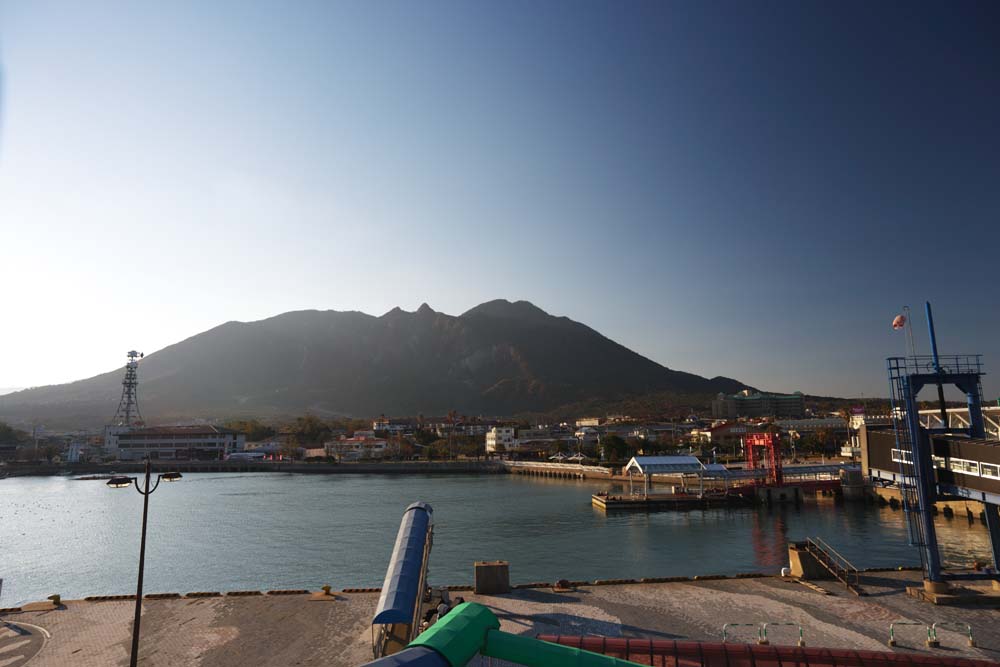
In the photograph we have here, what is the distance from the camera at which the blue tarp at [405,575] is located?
1201cm

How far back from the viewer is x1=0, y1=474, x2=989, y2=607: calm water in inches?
1284

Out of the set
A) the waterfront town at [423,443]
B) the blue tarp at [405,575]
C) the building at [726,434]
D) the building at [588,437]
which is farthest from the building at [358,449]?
the blue tarp at [405,575]

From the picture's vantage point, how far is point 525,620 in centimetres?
1803

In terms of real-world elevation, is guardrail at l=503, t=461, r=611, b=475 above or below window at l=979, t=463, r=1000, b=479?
below

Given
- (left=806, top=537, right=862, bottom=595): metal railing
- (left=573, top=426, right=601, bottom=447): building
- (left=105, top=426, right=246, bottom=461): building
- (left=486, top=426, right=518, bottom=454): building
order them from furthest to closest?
(left=486, top=426, right=518, bottom=454): building
(left=105, top=426, right=246, bottom=461): building
(left=573, top=426, right=601, bottom=447): building
(left=806, top=537, right=862, bottom=595): metal railing

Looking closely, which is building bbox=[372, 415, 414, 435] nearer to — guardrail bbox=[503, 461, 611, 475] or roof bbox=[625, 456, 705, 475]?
guardrail bbox=[503, 461, 611, 475]

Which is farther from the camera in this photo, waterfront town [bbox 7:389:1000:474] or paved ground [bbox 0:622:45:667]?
waterfront town [bbox 7:389:1000:474]

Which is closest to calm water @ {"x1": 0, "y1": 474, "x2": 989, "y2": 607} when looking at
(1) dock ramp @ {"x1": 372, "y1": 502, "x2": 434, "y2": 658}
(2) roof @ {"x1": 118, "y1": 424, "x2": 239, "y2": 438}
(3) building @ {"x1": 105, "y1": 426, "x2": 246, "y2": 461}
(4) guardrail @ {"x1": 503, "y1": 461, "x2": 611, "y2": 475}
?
(4) guardrail @ {"x1": 503, "y1": 461, "x2": 611, "y2": 475}

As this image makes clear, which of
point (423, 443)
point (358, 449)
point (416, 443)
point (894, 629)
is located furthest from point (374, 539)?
point (423, 443)

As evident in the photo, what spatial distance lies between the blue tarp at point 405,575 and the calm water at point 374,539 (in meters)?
12.5

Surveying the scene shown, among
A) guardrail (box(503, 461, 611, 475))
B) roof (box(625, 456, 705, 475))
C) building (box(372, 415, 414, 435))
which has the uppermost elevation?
building (box(372, 415, 414, 435))

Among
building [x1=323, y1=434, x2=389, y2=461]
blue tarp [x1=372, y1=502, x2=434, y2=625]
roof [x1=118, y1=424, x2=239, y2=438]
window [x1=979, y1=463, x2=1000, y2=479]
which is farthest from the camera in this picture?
roof [x1=118, y1=424, x2=239, y2=438]

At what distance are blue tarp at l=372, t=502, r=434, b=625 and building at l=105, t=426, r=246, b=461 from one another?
5020 inches

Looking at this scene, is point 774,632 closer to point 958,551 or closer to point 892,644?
point 892,644
